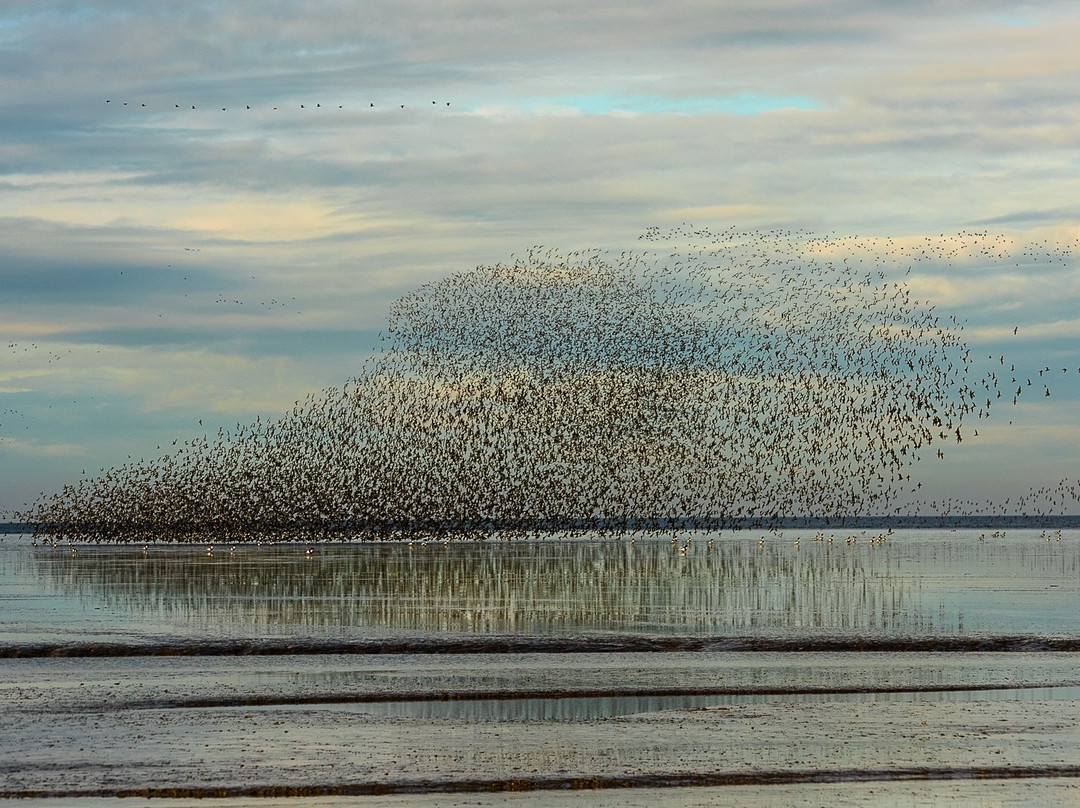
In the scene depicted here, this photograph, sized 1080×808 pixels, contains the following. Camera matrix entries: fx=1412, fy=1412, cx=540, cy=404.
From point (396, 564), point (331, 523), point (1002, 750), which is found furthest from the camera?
point (331, 523)

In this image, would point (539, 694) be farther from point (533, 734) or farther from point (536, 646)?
point (536, 646)

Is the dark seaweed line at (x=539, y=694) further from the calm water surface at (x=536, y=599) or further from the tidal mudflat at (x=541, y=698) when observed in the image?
the calm water surface at (x=536, y=599)

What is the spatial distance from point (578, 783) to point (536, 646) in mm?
11256

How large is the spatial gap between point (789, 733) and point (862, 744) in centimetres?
91

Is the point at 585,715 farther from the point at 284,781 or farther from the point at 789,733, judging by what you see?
the point at 284,781

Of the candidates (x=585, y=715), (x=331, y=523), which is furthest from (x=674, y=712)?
(x=331, y=523)

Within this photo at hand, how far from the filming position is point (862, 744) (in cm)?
1421

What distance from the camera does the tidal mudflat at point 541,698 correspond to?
12.5 metres

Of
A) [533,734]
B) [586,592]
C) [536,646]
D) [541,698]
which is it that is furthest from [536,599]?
[533,734]

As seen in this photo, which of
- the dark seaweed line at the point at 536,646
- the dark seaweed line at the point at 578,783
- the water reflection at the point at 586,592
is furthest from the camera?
the water reflection at the point at 586,592

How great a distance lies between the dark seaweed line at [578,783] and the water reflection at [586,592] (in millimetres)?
13238

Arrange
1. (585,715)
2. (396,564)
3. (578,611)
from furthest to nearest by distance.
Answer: (396,564) < (578,611) < (585,715)

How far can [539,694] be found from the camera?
18.0 metres

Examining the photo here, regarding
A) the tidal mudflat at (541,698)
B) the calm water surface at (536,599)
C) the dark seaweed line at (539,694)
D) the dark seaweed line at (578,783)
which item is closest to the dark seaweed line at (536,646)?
the tidal mudflat at (541,698)
